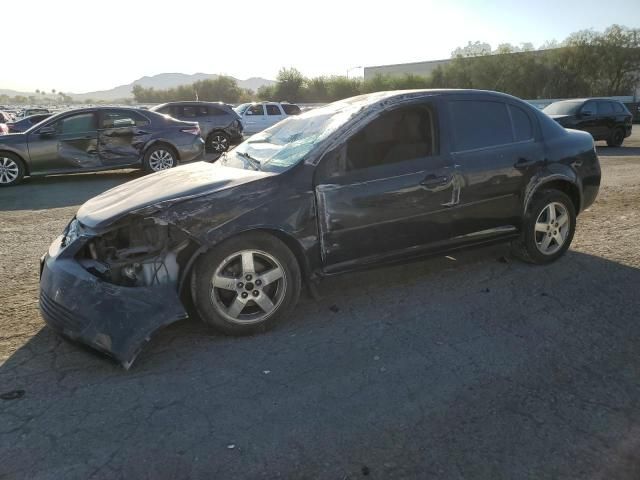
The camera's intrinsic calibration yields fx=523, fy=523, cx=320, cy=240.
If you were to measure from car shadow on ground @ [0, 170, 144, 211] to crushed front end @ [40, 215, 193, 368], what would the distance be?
18.7 feet

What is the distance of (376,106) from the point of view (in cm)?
426

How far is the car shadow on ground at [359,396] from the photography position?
2.46m

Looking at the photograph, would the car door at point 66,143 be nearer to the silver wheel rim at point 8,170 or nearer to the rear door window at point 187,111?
the silver wheel rim at point 8,170

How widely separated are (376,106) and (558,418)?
265cm

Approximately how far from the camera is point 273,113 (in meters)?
22.5

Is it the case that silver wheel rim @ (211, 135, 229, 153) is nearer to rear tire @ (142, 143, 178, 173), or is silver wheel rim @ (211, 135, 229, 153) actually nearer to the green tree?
rear tire @ (142, 143, 178, 173)

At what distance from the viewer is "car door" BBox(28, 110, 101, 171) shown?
10.7 metres

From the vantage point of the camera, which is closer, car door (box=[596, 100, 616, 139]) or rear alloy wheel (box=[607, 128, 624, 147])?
car door (box=[596, 100, 616, 139])

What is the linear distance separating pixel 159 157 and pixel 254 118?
11.2 meters

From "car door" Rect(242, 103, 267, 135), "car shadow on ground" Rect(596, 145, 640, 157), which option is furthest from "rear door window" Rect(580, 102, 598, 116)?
"car door" Rect(242, 103, 267, 135)

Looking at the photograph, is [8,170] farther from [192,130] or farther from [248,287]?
[248,287]

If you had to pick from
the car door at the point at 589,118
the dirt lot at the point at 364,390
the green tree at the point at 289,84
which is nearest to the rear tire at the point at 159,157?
the dirt lot at the point at 364,390

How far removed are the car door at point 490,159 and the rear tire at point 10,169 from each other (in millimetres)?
9587

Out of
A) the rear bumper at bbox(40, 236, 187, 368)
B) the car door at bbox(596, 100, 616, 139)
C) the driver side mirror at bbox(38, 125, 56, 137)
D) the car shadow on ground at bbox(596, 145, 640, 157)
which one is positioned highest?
the driver side mirror at bbox(38, 125, 56, 137)
